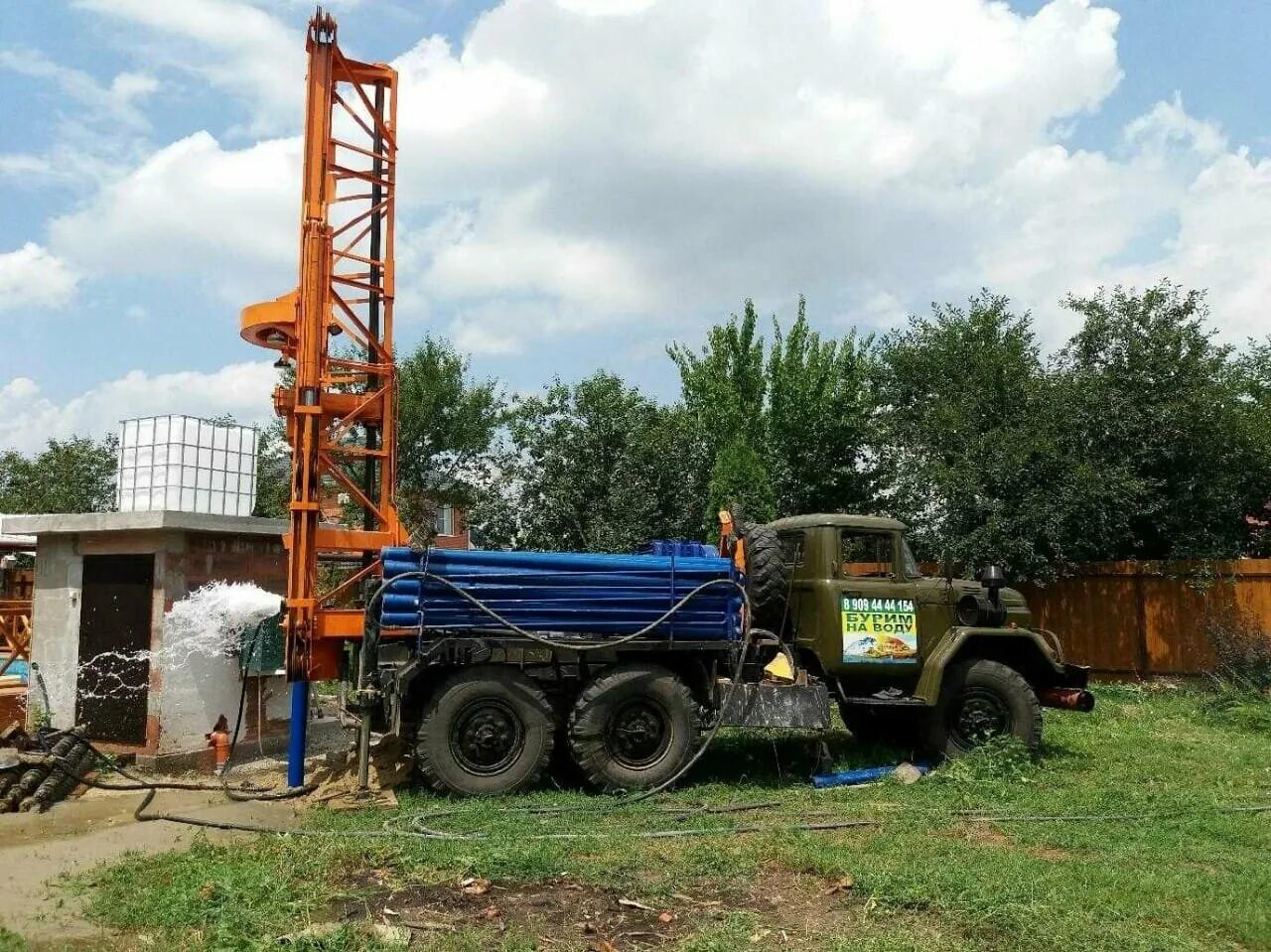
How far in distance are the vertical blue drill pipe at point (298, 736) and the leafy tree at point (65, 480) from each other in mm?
22102

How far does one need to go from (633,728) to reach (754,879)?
2879 mm

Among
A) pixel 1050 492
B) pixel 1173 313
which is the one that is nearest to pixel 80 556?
pixel 1050 492

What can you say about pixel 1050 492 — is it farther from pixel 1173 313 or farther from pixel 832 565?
pixel 832 565

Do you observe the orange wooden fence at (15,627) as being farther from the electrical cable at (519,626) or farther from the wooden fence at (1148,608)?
→ the wooden fence at (1148,608)

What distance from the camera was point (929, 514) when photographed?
639 inches

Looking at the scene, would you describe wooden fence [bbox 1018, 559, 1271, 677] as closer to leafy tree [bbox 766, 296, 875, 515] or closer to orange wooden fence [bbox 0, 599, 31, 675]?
leafy tree [bbox 766, 296, 875, 515]

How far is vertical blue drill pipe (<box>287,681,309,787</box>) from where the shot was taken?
9.05 meters

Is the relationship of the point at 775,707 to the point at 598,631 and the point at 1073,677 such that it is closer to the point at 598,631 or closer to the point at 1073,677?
the point at 598,631

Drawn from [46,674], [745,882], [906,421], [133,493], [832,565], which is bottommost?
[745,882]

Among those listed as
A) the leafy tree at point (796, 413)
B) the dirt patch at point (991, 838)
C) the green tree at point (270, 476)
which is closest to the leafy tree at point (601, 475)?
the leafy tree at point (796, 413)

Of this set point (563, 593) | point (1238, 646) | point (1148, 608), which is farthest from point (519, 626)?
point (1148, 608)

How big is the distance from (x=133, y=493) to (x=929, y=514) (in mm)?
11365

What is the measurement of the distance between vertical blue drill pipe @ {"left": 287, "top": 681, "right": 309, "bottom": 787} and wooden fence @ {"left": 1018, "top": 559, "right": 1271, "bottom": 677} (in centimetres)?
1237

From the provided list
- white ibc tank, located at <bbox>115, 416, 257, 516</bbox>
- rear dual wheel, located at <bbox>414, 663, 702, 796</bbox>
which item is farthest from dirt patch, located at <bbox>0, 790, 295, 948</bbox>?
white ibc tank, located at <bbox>115, 416, 257, 516</bbox>
